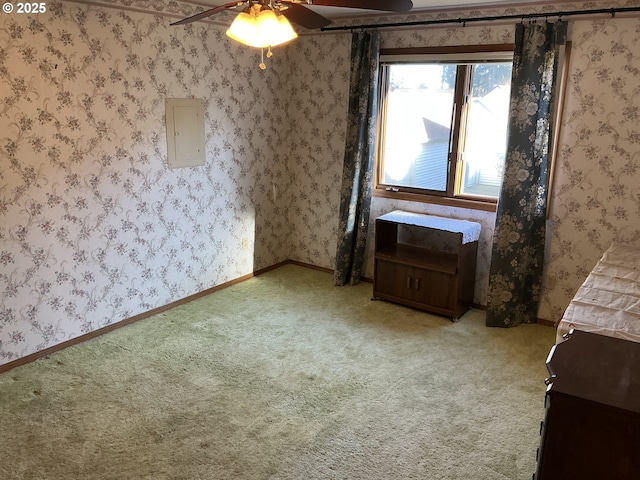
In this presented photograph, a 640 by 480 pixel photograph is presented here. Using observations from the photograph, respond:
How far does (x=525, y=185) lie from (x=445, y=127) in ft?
2.88

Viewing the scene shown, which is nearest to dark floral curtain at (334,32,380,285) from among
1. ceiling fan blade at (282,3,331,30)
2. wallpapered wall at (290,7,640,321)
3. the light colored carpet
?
wallpapered wall at (290,7,640,321)

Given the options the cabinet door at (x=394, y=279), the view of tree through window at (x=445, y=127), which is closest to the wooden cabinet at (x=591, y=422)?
the cabinet door at (x=394, y=279)

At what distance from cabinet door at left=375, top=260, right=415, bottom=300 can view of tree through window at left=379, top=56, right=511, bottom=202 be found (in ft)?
2.40

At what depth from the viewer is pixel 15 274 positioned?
3025mm

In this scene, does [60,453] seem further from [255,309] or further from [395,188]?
[395,188]

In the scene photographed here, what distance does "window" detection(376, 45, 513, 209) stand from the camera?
3.90 meters

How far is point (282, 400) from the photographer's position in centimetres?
283

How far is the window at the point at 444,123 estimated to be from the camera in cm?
390

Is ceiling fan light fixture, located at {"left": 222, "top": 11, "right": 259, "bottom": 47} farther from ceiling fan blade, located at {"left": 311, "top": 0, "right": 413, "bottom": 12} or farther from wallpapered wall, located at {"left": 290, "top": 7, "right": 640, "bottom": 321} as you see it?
wallpapered wall, located at {"left": 290, "top": 7, "right": 640, "bottom": 321}

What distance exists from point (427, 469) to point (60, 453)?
5.55 ft

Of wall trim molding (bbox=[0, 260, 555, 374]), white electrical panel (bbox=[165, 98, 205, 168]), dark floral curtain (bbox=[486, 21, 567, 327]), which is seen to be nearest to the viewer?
wall trim molding (bbox=[0, 260, 555, 374])

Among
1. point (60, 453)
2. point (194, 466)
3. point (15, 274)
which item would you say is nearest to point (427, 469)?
point (194, 466)

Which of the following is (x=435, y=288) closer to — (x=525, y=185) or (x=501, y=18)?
(x=525, y=185)

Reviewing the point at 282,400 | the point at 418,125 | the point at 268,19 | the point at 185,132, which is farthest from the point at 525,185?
the point at 185,132
